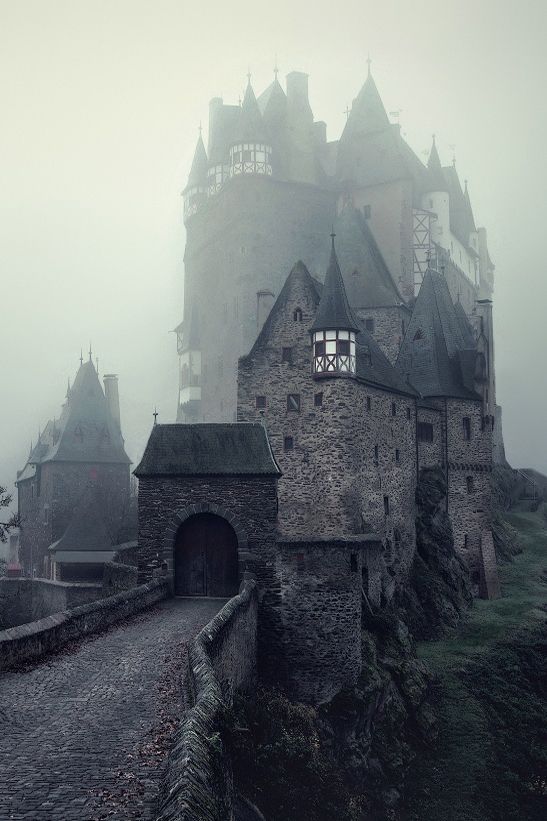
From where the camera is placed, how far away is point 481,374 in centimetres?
4297

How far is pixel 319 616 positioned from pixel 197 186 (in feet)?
174

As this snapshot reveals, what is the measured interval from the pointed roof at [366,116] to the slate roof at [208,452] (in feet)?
134

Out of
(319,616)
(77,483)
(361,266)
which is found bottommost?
(319,616)

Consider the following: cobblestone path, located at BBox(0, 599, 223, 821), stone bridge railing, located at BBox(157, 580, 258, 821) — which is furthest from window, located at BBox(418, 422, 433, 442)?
stone bridge railing, located at BBox(157, 580, 258, 821)

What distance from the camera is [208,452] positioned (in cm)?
2492

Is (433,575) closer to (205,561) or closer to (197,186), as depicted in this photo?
(205,561)

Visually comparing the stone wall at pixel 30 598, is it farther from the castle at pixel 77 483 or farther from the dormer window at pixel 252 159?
the dormer window at pixel 252 159

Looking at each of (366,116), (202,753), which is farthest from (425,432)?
(202,753)

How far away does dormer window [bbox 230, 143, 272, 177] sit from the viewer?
206 ft

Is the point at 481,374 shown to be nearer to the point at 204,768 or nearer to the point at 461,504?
Answer: the point at 461,504

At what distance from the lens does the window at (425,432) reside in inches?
1614

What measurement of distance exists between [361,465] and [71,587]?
13.1 meters

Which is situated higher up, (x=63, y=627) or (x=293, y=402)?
(x=293, y=402)

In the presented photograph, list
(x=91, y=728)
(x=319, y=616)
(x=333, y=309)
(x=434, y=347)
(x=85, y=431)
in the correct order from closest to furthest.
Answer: (x=91, y=728) → (x=319, y=616) → (x=333, y=309) → (x=434, y=347) → (x=85, y=431)
